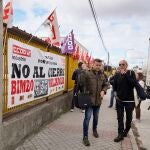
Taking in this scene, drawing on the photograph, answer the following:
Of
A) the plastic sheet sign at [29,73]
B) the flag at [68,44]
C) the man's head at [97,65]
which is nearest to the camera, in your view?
the plastic sheet sign at [29,73]

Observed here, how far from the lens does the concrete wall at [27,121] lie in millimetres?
6836

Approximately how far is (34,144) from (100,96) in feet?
6.06

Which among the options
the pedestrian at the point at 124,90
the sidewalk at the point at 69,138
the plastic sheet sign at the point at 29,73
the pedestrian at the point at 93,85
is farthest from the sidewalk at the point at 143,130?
the plastic sheet sign at the point at 29,73

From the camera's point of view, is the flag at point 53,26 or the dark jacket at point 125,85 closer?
the dark jacket at point 125,85

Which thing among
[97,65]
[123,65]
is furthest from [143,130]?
[97,65]

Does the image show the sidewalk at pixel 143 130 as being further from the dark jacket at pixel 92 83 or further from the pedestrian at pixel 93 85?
the dark jacket at pixel 92 83

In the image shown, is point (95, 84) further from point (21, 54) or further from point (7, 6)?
point (7, 6)

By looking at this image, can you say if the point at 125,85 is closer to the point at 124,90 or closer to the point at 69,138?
the point at 124,90

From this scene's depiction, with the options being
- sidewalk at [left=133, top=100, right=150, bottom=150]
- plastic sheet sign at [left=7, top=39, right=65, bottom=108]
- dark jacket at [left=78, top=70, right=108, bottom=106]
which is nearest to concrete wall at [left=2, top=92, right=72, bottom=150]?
plastic sheet sign at [left=7, top=39, right=65, bottom=108]

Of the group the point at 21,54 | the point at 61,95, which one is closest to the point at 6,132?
the point at 21,54

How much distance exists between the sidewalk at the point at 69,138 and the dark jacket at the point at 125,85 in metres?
1.03

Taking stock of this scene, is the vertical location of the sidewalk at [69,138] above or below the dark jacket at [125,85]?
Answer: below

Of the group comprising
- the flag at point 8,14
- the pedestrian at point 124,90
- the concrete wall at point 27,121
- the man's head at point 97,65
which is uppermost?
the flag at point 8,14

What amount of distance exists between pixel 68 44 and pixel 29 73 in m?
5.66
